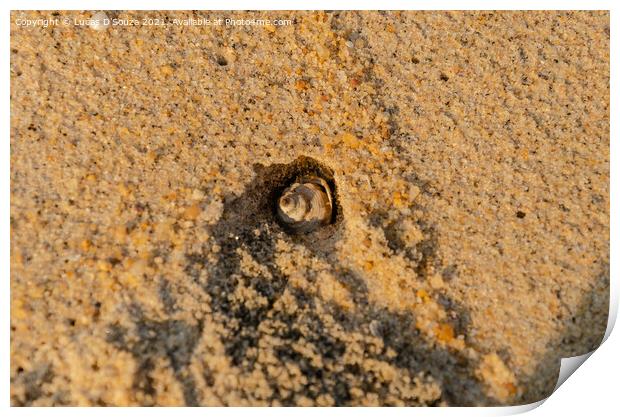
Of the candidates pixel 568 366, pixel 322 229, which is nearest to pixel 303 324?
pixel 322 229

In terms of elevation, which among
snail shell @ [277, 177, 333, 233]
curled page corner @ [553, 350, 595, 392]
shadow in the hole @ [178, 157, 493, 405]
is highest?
snail shell @ [277, 177, 333, 233]

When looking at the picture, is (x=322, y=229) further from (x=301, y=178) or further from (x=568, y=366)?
(x=568, y=366)

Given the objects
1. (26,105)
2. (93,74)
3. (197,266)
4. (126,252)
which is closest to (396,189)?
(197,266)

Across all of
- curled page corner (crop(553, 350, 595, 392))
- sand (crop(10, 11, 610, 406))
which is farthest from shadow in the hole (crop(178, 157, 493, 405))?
curled page corner (crop(553, 350, 595, 392))

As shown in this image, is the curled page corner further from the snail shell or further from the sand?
the snail shell

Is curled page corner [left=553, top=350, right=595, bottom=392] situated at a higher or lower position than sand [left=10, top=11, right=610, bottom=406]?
lower

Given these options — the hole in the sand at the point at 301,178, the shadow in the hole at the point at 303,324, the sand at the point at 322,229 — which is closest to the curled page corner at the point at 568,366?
the sand at the point at 322,229
